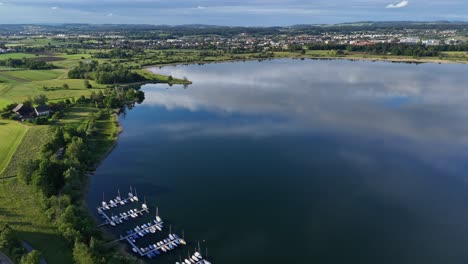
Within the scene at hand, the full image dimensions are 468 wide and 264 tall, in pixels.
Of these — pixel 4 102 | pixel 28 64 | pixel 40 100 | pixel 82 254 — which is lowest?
pixel 82 254

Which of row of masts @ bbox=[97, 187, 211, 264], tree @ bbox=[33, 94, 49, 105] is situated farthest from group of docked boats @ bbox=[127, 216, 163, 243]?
tree @ bbox=[33, 94, 49, 105]

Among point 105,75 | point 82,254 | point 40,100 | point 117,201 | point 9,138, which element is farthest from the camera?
point 105,75

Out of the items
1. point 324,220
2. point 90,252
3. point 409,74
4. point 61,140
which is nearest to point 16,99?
point 61,140

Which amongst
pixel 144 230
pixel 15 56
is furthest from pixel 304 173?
pixel 15 56

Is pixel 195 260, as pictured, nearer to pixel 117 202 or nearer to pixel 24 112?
pixel 117 202

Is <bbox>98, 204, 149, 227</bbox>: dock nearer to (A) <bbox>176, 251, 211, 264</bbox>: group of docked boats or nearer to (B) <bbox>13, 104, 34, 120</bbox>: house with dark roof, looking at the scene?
(A) <bbox>176, 251, 211, 264</bbox>: group of docked boats

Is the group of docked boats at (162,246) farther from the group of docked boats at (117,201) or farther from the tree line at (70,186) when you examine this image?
the group of docked boats at (117,201)

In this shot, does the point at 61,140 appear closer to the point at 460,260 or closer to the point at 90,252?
the point at 90,252
